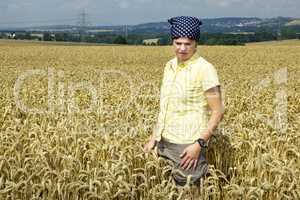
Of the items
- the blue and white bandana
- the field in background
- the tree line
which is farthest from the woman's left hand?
the tree line

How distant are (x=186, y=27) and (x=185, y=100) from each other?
0.68 m

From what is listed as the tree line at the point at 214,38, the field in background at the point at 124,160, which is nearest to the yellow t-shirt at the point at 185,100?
the field in background at the point at 124,160

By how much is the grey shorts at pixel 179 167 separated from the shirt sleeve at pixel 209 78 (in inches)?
25.3

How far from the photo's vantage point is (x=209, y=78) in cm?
431

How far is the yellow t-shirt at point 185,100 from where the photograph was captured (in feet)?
14.3

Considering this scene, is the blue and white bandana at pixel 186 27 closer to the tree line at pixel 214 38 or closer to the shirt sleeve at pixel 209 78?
the shirt sleeve at pixel 209 78

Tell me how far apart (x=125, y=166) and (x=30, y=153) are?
105cm

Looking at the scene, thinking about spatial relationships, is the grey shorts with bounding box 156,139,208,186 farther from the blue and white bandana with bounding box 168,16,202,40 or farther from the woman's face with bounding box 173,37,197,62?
the blue and white bandana with bounding box 168,16,202,40

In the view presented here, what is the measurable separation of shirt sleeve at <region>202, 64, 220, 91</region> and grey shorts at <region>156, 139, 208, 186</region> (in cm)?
64

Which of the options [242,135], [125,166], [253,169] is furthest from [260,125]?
[125,166]

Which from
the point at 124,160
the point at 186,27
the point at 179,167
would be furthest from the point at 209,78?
the point at 124,160

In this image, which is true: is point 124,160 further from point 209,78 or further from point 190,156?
point 209,78

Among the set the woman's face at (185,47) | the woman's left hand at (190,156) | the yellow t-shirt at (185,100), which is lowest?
A: the woman's left hand at (190,156)

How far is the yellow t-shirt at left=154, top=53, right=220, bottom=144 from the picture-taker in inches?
172
